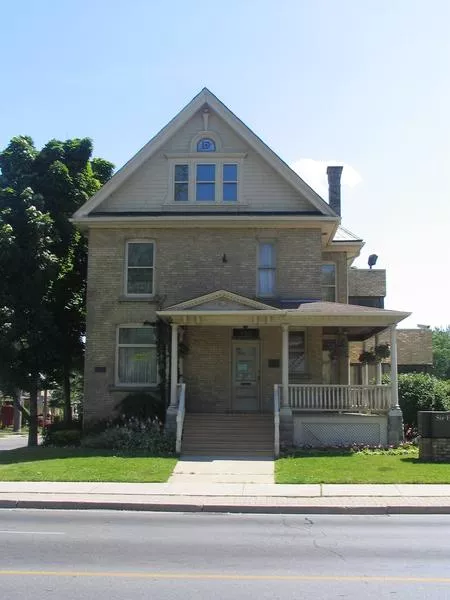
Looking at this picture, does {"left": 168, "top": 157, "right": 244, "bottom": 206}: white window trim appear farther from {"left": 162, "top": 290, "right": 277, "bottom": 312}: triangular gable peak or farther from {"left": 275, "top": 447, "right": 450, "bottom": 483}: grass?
{"left": 275, "top": 447, "right": 450, "bottom": 483}: grass

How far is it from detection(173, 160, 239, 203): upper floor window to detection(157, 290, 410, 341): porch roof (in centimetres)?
459

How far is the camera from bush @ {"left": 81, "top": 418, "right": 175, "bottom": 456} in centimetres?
1848

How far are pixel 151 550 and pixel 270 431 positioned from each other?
11461 mm

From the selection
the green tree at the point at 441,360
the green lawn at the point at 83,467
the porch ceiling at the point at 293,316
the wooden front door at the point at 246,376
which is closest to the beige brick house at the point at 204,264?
the wooden front door at the point at 246,376

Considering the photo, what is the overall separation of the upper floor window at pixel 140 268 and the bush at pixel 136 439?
4.51 meters

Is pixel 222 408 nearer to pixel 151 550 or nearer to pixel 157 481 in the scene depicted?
pixel 157 481

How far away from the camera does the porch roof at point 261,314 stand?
63.4ft

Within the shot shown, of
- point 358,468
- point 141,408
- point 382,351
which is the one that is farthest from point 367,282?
point 358,468

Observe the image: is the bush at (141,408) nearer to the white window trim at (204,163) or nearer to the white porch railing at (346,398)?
the white porch railing at (346,398)

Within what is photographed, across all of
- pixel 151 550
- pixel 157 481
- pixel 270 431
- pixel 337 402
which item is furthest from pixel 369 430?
pixel 151 550

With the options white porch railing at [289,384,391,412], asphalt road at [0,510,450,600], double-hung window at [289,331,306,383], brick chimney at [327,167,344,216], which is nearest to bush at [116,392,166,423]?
white porch railing at [289,384,391,412]

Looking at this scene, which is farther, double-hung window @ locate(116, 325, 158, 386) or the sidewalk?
double-hung window @ locate(116, 325, 158, 386)

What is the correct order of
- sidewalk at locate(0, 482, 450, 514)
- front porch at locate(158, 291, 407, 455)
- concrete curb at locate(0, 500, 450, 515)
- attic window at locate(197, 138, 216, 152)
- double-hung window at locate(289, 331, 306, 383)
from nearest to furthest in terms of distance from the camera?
concrete curb at locate(0, 500, 450, 515) < sidewalk at locate(0, 482, 450, 514) < front porch at locate(158, 291, 407, 455) < double-hung window at locate(289, 331, 306, 383) < attic window at locate(197, 138, 216, 152)

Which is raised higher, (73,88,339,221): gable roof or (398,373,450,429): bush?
(73,88,339,221): gable roof
